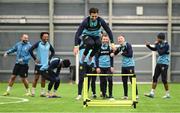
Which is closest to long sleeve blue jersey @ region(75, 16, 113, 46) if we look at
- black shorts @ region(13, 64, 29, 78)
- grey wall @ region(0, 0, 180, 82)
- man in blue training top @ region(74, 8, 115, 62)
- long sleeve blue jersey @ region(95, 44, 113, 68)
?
man in blue training top @ region(74, 8, 115, 62)

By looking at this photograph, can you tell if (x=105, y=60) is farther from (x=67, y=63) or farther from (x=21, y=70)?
(x=21, y=70)

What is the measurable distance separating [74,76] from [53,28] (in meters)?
3.39

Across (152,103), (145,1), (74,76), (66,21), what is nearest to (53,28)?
(66,21)

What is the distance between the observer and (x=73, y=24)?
2958 centimetres

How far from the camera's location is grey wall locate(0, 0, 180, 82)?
96.5ft

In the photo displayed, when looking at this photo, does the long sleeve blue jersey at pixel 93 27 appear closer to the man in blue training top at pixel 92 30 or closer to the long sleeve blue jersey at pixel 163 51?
the man in blue training top at pixel 92 30

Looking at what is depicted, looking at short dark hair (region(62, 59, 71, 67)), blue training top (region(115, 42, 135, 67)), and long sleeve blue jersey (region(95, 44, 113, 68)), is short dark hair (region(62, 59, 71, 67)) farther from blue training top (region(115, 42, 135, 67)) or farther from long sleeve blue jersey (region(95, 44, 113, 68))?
blue training top (region(115, 42, 135, 67))

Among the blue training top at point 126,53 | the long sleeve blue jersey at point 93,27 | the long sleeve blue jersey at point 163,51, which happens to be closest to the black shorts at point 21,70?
the blue training top at point 126,53

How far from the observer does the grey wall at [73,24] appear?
96.5ft

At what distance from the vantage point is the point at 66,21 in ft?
96.8

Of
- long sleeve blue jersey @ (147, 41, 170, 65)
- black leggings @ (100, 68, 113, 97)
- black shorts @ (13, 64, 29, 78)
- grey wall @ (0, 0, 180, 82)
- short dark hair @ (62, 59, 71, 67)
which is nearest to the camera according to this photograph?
black leggings @ (100, 68, 113, 97)

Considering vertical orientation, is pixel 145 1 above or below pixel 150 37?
above

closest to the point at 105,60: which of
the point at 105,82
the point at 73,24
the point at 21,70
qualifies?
the point at 105,82

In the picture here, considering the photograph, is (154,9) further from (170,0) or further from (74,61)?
(74,61)
